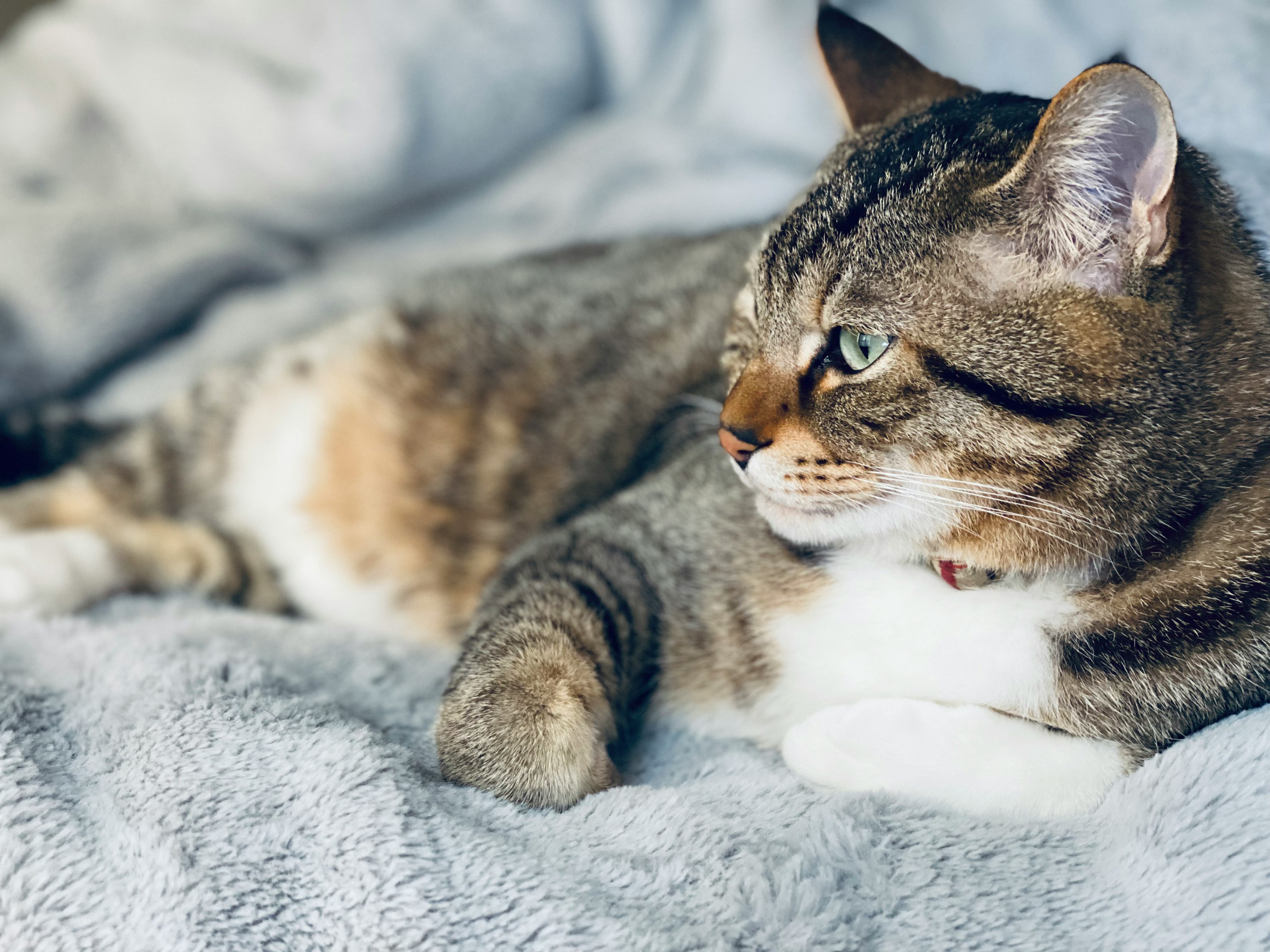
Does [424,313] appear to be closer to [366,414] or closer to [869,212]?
[366,414]

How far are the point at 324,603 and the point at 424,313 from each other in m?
0.49

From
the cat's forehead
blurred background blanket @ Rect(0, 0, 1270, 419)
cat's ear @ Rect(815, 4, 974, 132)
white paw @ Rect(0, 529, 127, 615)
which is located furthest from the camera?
blurred background blanket @ Rect(0, 0, 1270, 419)

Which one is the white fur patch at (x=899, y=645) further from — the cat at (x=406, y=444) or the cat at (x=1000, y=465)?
the cat at (x=406, y=444)

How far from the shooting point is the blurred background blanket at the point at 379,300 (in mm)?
680

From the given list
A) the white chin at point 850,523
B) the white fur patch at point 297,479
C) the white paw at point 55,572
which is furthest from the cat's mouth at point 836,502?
the white paw at point 55,572

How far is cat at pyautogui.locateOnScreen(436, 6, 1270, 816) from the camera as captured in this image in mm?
732

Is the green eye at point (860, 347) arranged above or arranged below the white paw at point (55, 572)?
above

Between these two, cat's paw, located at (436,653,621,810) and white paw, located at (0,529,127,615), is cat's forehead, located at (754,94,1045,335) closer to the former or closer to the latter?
cat's paw, located at (436,653,621,810)

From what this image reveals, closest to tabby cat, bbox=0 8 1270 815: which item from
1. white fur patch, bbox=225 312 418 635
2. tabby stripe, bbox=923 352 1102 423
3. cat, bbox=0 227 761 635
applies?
tabby stripe, bbox=923 352 1102 423

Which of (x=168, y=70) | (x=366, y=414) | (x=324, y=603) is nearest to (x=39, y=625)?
(x=324, y=603)

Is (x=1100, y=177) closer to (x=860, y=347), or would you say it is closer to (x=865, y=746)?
(x=860, y=347)

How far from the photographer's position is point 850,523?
0.82m

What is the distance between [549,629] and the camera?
916 millimetres

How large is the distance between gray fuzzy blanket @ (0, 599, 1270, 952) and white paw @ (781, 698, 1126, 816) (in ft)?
0.08
